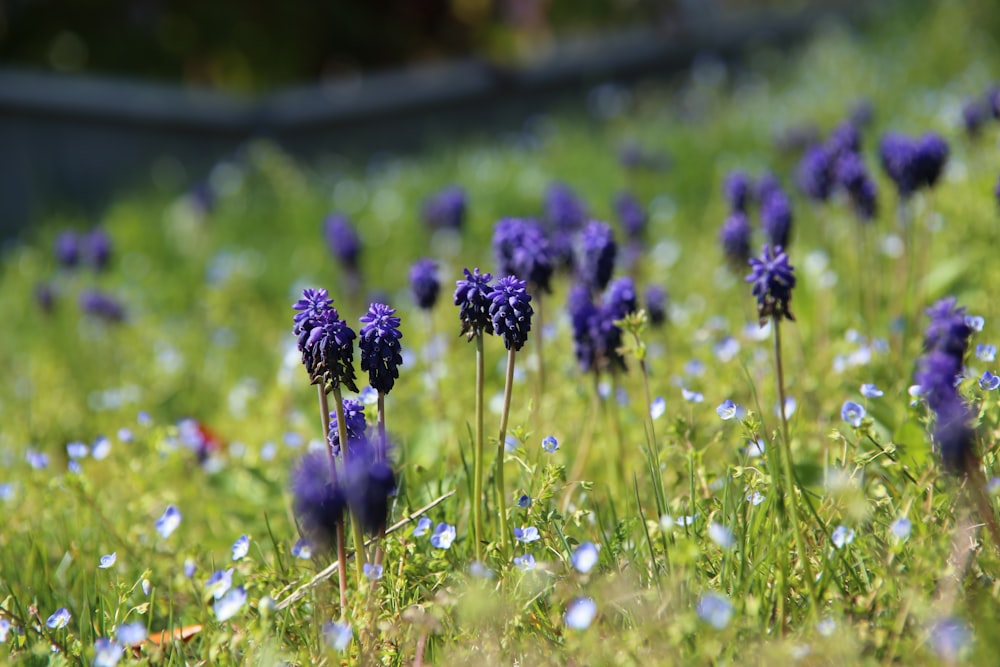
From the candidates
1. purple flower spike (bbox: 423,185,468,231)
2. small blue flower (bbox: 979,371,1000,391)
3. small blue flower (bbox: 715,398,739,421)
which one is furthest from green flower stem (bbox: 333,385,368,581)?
purple flower spike (bbox: 423,185,468,231)

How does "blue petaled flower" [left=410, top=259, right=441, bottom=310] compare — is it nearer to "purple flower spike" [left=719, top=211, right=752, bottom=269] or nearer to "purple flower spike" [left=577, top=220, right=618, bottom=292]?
"purple flower spike" [left=577, top=220, right=618, bottom=292]

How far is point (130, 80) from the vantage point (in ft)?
Answer: 30.1

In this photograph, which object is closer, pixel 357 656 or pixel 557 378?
pixel 357 656

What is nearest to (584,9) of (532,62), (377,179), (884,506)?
(532,62)

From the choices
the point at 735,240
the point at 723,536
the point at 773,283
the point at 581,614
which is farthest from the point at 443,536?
the point at 735,240

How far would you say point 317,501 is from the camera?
1.62m

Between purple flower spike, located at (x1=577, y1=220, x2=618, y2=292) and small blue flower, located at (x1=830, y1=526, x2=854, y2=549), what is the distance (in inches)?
42.0

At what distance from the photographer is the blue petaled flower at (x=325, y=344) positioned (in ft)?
5.64

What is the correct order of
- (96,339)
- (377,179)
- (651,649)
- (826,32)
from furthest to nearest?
(826,32) < (377,179) < (96,339) < (651,649)

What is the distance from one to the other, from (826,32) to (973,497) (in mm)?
9277

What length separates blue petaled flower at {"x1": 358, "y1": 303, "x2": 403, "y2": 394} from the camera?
1.78 metres

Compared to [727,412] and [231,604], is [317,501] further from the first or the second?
[727,412]

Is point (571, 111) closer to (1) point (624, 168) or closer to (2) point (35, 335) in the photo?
(1) point (624, 168)

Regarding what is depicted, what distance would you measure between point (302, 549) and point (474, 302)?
69 centimetres
